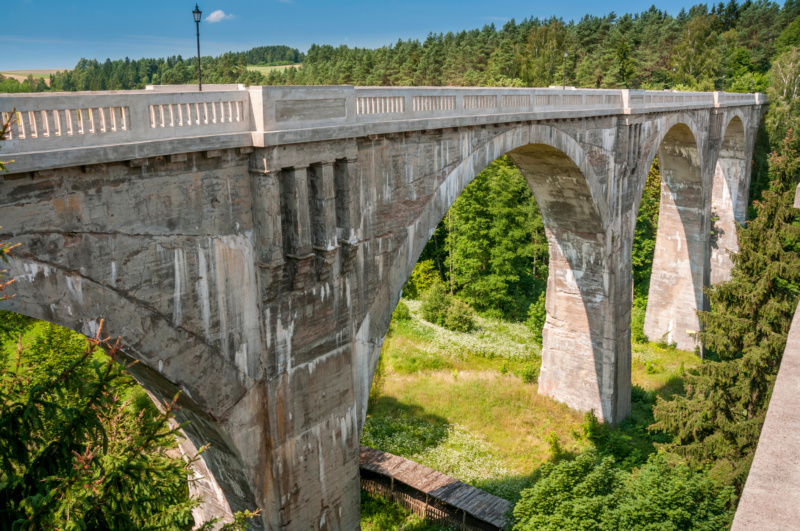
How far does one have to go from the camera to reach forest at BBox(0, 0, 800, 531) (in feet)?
40.2

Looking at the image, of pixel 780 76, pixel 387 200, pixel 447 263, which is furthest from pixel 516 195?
pixel 387 200

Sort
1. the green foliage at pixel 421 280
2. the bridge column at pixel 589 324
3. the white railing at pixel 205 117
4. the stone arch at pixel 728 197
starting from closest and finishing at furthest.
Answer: the white railing at pixel 205 117 < the bridge column at pixel 589 324 < the stone arch at pixel 728 197 < the green foliage at pixel 421 280

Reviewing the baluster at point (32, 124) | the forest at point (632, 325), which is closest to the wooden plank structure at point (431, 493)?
the forest at point (632, 325)

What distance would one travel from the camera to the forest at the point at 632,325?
483 inches

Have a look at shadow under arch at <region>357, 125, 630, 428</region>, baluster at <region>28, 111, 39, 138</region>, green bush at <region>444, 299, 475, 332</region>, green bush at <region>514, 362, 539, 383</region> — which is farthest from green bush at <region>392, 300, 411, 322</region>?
baluster at <region>28, 111, 39, 138</region>

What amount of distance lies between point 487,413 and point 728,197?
23.3 m

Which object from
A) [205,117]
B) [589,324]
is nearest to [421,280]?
[589,324]

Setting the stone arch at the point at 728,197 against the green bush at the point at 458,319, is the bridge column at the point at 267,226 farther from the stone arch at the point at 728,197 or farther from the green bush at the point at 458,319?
the stone arch at the point at 728,197

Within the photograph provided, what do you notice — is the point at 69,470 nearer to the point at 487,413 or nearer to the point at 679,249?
the point at 487,413

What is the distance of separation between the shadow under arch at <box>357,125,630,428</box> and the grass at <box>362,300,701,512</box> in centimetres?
98

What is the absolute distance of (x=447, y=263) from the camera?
44250 mm

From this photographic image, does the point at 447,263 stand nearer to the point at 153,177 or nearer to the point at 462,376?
the point at 462,376

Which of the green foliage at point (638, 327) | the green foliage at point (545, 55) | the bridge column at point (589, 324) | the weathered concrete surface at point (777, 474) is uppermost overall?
the green foliage at point (545, 55)

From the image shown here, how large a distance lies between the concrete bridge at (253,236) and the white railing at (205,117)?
25 mm
